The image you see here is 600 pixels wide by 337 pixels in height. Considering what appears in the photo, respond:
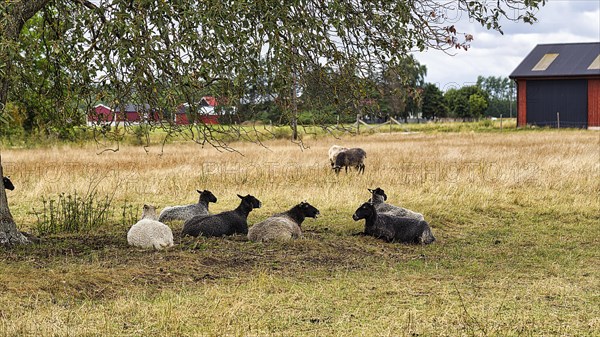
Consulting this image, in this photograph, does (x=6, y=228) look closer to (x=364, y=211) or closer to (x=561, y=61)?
(x=364, y=211)

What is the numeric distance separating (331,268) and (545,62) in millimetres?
60724

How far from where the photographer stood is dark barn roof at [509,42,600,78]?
64.7 meters

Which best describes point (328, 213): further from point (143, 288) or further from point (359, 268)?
point (143, 288)

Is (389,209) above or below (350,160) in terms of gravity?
below

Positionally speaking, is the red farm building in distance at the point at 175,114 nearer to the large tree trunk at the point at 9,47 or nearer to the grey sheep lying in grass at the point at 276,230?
the large tree trunk at the point at 9,47

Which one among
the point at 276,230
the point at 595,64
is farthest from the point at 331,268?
the point at 595,64

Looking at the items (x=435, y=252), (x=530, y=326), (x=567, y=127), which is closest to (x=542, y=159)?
(x=435, y=252)

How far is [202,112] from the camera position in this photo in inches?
469

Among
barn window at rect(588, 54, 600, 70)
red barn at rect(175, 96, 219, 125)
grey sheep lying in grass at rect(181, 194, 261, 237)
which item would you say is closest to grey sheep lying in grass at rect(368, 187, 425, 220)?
grey sheep lying in grass at rect(181, 194, 261, 237)

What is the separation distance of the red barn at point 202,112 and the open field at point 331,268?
6.61ft

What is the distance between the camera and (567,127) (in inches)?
2517

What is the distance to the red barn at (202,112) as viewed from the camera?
11562 mm

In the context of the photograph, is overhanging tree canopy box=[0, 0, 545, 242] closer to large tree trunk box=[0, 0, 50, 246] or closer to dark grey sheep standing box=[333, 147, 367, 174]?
large tree trunk box=[0, 0, 50, 246]

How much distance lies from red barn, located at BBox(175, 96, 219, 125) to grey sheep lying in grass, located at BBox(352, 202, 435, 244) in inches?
135
